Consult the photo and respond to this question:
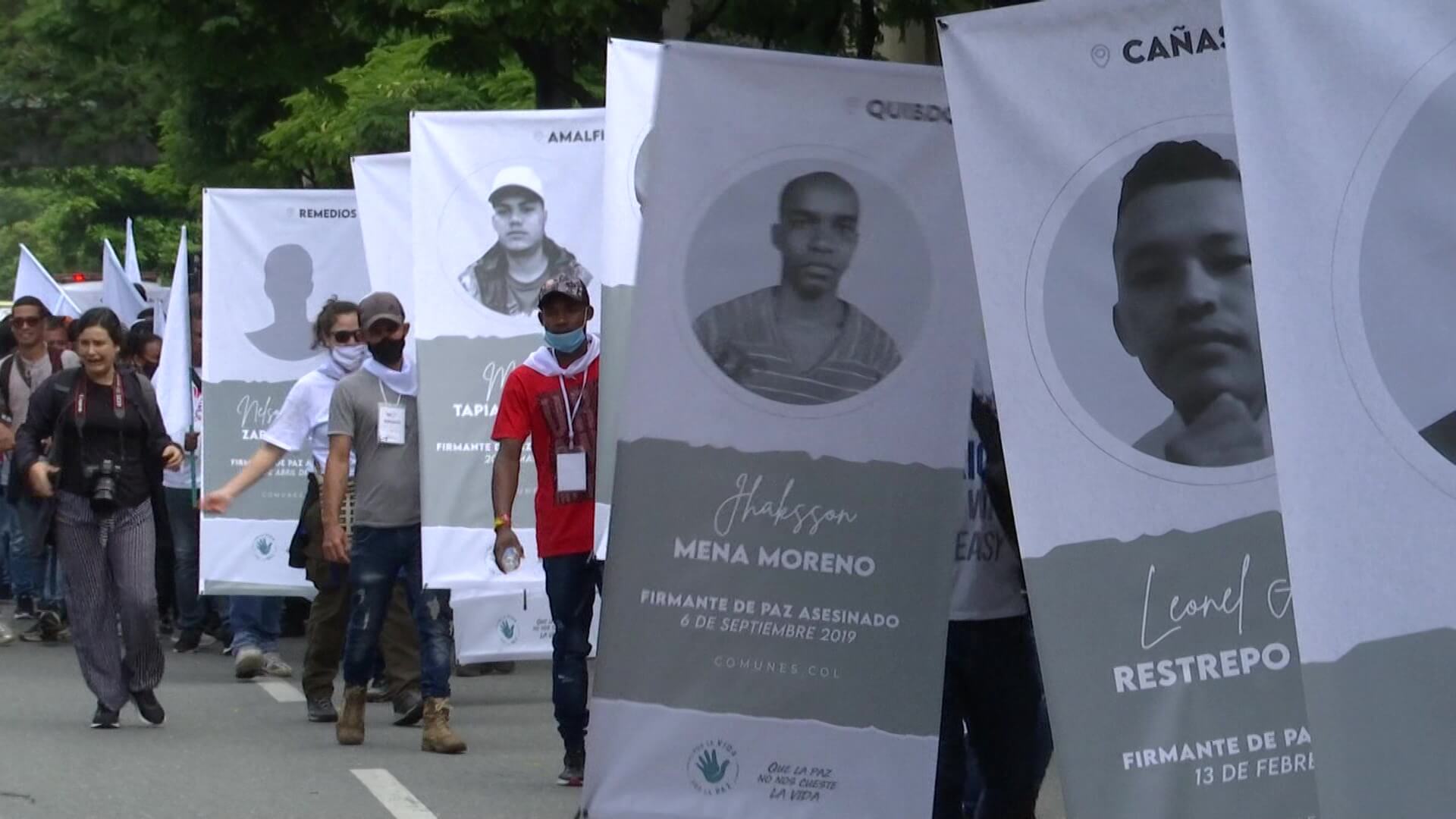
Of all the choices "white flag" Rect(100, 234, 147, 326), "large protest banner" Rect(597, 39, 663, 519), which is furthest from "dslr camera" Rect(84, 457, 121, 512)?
"white flag" Rect(100, 234, 147, 326)

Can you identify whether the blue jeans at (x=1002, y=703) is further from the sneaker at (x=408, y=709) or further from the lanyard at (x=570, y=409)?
the sneaker at (x=408, y=709)

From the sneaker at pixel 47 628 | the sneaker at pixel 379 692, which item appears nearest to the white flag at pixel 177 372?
the sneaker at pixel 47 628

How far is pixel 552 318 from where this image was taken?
27.4 feet

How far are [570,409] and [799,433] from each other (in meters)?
2.92

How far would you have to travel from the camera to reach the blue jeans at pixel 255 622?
514 inches

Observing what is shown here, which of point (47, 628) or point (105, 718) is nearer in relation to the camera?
point (105, 718)

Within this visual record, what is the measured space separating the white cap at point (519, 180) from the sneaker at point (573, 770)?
7.60 ft

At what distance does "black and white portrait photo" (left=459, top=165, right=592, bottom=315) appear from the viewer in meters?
9.62

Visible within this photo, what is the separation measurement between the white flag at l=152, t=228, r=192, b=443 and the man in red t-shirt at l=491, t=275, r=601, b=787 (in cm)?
→ 563

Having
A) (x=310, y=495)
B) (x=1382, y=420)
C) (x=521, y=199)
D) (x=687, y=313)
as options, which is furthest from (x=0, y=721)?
(x=1382, y=420)

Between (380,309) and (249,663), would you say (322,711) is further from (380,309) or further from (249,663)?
(249,663)

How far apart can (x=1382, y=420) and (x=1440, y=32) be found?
55 centimetres

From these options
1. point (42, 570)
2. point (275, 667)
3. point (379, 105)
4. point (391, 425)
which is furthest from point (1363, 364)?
point (379, 105)

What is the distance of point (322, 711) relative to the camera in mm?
10766
